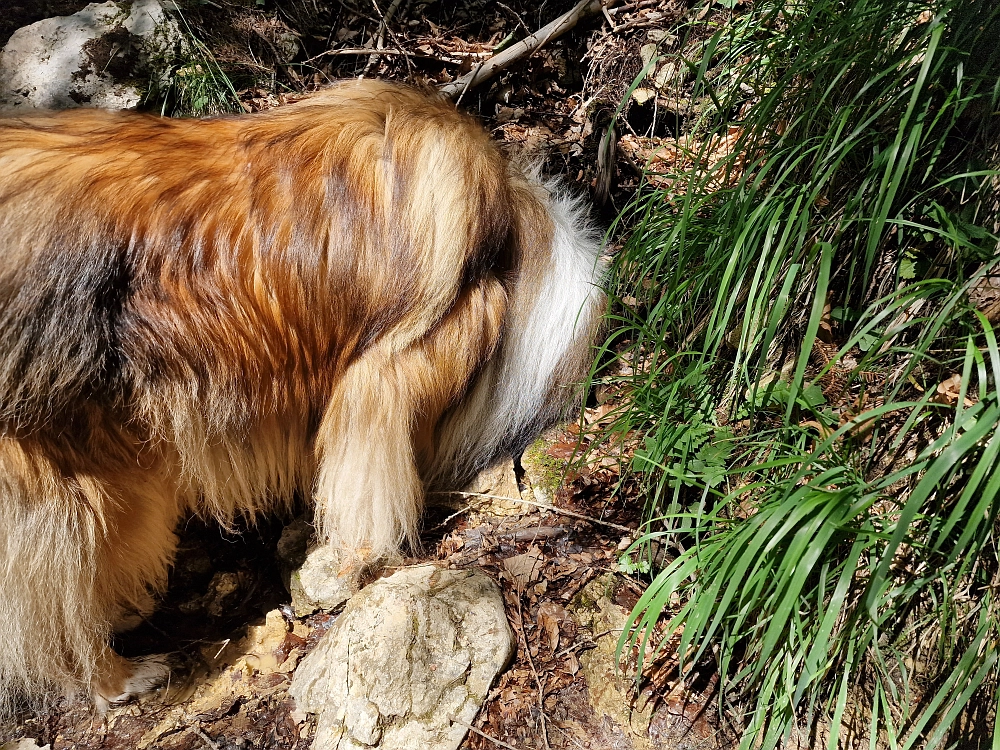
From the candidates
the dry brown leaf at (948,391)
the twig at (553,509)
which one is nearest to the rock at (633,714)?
the twig at (553,509)

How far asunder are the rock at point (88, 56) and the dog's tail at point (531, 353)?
2334 millimetres

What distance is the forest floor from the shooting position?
242 cm

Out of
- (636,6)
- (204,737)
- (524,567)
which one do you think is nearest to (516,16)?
(636,6)

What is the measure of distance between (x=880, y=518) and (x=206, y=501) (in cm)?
232

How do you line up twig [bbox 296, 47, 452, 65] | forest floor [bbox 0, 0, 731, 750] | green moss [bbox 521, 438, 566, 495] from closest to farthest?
forest floor [bbox 0, 0, 731, 750]
green moss [bbox 521, 438, 566, 495]
twig [bbox 296, 47, 452, 65]

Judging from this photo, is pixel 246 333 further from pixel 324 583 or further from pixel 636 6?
pixel 636 6

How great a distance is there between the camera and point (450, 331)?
288cm

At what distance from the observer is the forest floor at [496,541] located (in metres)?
2.42

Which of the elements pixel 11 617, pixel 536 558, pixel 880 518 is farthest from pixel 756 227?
pixel 11 617

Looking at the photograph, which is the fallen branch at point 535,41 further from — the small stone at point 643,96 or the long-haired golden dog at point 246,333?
the long-haired golden dog at point 246,333

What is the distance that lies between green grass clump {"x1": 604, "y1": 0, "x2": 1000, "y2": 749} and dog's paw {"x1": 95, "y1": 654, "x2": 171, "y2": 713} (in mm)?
1791

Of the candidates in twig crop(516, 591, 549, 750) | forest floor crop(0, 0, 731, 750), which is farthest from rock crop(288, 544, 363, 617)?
twig crop(516, 591, 549, 750)

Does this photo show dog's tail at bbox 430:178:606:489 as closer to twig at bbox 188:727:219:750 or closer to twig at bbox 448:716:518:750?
twig at bbox 448:716:518:750

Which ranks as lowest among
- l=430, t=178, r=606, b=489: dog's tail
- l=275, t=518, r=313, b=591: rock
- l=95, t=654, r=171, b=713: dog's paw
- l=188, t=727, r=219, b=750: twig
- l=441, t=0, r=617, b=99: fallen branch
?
l=95, t=654, r=171, b=713: dog's paw
